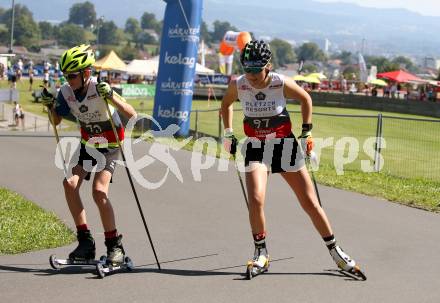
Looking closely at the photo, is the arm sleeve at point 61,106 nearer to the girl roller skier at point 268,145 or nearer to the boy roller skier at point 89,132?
the boy roller skier at point 89,132

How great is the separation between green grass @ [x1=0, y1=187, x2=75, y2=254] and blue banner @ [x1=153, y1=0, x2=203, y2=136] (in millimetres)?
11965

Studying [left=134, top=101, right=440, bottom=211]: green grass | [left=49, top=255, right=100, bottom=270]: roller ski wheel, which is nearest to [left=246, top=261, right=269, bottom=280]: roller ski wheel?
[left=49, top=255, right=100, bottom=270]: roller ski wheel

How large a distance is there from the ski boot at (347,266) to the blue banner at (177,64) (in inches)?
624

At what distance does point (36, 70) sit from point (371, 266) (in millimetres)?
81873

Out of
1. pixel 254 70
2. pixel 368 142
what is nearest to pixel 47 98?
pixel 254 70

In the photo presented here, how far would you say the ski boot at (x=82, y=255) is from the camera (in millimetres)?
7098

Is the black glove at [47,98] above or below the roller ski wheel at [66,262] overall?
above

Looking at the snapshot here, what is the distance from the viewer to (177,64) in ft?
74.7

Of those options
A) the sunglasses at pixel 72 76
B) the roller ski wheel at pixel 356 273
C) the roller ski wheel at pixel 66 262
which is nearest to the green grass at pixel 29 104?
the roller ski wheel at pixel 66 262

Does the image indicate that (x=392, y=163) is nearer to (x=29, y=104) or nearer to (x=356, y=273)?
(x=356, y=273)

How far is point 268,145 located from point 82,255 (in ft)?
6.79

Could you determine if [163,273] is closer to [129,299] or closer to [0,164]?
[129,299]

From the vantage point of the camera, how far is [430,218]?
34.0ft

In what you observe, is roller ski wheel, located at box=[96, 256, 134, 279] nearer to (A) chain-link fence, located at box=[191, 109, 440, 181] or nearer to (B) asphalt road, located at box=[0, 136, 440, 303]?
(B) asphalt road, located at box=[0, 136, 440, 303]
